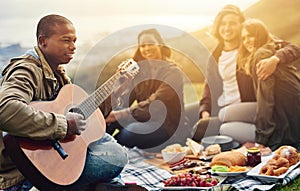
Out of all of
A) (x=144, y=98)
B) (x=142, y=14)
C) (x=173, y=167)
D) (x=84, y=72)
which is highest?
(x=142, y=14)

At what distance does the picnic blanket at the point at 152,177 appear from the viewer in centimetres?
405

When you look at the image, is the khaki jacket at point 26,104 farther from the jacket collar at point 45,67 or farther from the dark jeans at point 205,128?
the dark jeans at point 205,128

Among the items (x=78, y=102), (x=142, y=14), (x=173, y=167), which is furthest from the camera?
(x=142, y=14)

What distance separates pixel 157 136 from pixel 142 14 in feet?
→ 3.69

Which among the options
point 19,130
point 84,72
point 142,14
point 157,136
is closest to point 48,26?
point 19,130

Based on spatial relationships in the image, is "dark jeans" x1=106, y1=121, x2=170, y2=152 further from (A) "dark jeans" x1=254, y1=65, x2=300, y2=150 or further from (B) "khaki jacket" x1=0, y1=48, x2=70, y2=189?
(B) "khaki jacket" x1=0, y1=48, x2=70, y2=189

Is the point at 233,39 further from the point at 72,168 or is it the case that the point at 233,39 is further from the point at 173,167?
the point at 72,168

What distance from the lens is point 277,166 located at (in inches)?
166

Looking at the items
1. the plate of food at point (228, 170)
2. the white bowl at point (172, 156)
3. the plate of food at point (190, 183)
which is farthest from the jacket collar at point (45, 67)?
the white bowl at point (172, 156)

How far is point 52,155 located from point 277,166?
5.73 ft

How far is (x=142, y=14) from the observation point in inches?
200

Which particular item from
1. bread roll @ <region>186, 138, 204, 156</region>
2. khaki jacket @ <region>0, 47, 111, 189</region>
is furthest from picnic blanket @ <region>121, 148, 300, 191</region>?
khaki jacket @ <region>0, 47, 111, 189</region>

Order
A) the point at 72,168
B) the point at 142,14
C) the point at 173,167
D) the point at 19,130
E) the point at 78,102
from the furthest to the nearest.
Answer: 1. the point at 142,14
2. the point at 173,167
3. the point at 78,102
4. the point at 72,168
5. the point at 19,130

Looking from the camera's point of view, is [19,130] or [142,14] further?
[142,14]
